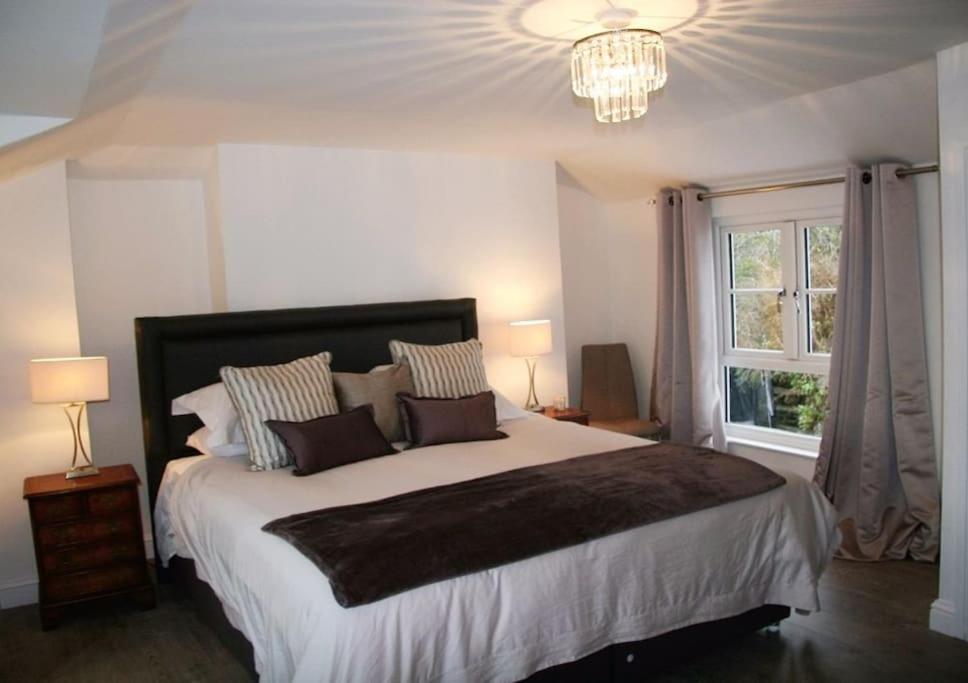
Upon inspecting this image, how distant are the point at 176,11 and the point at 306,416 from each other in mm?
1991

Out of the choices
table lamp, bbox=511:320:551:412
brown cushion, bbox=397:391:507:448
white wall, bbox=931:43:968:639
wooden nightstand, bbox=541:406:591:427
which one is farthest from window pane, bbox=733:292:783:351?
brown cushion, bbox=397:391:507:448

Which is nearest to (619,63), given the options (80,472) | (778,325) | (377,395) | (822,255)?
(377,395)

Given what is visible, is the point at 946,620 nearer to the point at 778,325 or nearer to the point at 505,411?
the point at 778,325

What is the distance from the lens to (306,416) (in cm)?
374

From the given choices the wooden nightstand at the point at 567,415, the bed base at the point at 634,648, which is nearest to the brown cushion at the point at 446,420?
the wooden nightstand at the point at 567,415

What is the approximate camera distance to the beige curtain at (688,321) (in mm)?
5094

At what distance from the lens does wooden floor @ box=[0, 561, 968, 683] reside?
2.95 m

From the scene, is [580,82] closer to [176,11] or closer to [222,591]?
[176,11]

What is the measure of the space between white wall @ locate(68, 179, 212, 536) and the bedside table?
0.61m

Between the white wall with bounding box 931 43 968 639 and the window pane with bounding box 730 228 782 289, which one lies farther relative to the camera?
the window pane with bounding box 730 228 782 289

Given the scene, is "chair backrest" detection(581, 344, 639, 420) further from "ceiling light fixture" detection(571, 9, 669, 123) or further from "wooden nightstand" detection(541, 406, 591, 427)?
"ceiling light fixture" detection(571, 9, 669, 123)

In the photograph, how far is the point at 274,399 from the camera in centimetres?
372

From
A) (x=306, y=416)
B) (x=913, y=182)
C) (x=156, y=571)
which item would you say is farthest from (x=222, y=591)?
(x=913, y=182)

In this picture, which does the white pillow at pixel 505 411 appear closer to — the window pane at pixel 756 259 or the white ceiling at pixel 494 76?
the white ceiling at pixel 494 76
